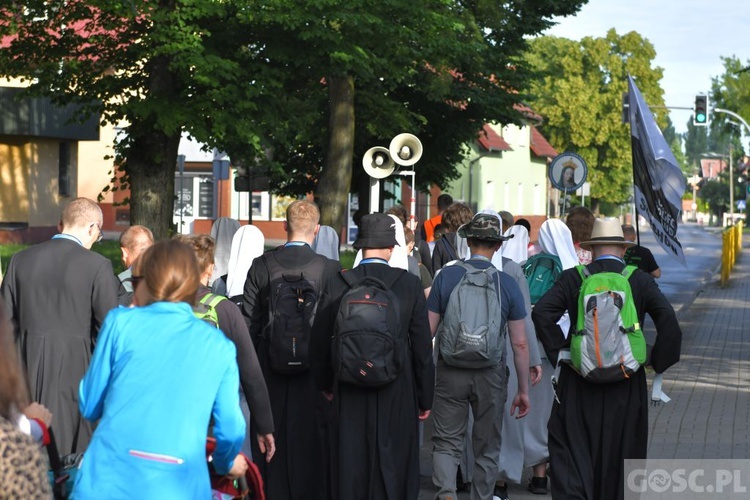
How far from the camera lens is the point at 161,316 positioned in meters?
4.34

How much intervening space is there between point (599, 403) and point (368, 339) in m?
1.38

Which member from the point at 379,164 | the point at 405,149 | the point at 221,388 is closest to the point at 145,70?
the point at 379,164

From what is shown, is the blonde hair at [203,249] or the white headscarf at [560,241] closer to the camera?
the blonde hair at [203,249]

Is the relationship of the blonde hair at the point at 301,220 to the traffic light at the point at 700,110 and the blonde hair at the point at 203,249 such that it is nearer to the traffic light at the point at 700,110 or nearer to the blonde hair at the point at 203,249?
the blonde hair at the point at 203,249

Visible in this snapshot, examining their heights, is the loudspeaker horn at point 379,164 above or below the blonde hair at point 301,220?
above

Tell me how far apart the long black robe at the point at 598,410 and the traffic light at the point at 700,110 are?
35222mm

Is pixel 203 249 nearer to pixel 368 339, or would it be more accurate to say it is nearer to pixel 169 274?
pixel 368 339

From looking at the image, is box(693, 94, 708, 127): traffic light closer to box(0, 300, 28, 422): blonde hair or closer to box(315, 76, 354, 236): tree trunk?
box(315, 76, 354, 236): tree trunk

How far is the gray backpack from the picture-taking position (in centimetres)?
721

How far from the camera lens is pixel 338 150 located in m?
25.0

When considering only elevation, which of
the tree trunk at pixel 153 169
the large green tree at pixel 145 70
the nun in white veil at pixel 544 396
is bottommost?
the nun in white veil at pixel 544 396

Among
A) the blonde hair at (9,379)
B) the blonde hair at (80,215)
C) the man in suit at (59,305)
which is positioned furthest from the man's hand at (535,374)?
the blonde hair at (9,379)

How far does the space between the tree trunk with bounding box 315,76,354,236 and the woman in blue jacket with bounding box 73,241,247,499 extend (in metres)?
20.3

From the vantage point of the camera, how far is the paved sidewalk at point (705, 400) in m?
9.80
